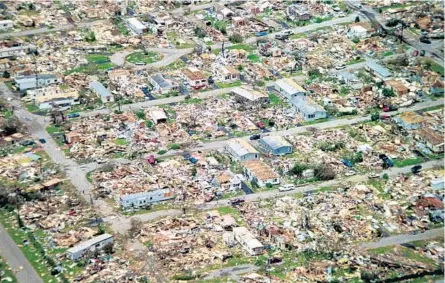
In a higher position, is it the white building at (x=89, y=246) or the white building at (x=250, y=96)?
the white building at (x=89, y=246)

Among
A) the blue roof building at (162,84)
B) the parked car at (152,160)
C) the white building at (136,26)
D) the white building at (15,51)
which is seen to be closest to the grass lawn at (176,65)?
the blue roof building at (162,84)

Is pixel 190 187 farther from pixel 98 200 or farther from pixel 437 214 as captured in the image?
pixel 437 214

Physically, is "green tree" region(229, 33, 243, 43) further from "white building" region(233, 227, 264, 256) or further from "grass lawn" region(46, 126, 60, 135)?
"white building" region(233, 227, 264, 256)

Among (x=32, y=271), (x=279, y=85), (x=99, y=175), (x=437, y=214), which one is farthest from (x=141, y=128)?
(x=437, y=214)

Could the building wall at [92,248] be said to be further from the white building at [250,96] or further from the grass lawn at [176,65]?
the grass lawn at [176,65]

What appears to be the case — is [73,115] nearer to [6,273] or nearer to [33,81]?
[33,81]

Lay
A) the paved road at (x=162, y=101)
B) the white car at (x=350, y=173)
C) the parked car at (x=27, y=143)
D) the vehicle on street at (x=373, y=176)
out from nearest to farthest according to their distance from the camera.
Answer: the vehicle on street at (x=373, y=176)
the white car at (x=350, y=173)
the parked car at (x=27, y=143)
the paved road at (x=162, y=101)

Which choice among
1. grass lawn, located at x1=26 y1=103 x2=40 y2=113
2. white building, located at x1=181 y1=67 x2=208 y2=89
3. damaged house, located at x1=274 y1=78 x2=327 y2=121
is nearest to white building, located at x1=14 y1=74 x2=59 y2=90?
grass lawn, located at x1=26 y1=103 x2=40 y2=113
